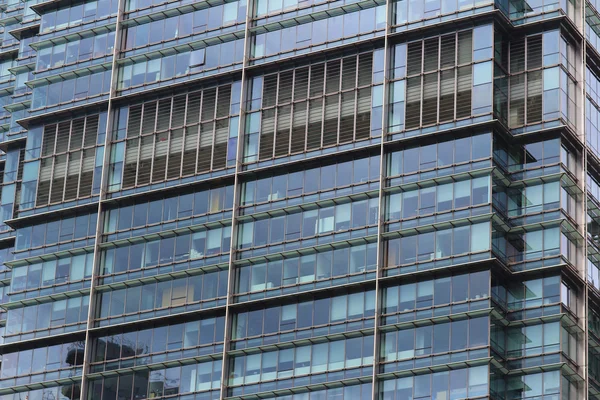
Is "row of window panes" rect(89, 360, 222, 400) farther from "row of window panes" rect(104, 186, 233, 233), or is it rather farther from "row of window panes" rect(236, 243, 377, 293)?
"row of window panes" rect(104, 186, 233, 233)

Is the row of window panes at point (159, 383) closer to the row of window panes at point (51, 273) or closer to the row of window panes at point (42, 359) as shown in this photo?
the row of window panes at point (42, 359)

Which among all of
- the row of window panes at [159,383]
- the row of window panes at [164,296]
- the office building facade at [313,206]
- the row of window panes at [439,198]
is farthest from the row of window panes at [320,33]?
the row of window panes at [159,383]

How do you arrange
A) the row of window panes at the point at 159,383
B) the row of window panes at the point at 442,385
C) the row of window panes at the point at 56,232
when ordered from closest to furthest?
the row of window panes at the point at 442,385 < the row of window panes at the point at 159,383 < the row of window panes at the point at 56,232

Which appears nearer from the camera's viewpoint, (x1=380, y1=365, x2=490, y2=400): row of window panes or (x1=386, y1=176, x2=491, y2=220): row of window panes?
(x1=380, y1=365, x2=490, y2=400): row of window panes

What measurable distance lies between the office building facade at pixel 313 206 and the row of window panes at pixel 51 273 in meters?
0.13

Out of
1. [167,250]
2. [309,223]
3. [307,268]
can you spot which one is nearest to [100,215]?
[167,250]

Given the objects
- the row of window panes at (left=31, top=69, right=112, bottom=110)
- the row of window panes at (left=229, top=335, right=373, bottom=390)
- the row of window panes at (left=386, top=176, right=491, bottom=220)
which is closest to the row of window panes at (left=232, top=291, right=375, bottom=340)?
the row of window panes at (left=229, top=335, right=373, bottom=390)

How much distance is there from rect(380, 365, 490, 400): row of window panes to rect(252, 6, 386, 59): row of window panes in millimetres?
20566

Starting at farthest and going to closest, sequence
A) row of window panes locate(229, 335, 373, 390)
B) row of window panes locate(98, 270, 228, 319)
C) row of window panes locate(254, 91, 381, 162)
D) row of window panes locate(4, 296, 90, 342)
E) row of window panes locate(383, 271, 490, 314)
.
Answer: row of window panes locate(4, 296, 90, 342) → row of window panes locate(98, 270, 228, 319) → row of window panes locate(254, 91, 381, 162) → row of window panes locate(229, 335, 373, 390) → row of window panes locate(383, 271, 490, 314)

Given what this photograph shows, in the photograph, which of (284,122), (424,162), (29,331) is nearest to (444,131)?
(424,162)

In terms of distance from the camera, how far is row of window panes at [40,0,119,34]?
11375 centimetres

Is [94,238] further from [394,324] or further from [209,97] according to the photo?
[394,324]

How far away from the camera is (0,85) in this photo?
128875 millimetres

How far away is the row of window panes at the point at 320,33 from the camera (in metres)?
104
